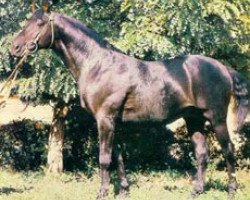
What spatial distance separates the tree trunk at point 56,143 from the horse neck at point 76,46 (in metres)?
3.01

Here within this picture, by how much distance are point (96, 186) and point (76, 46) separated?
248 cm

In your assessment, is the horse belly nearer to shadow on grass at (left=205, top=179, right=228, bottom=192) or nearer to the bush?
shadow on grass at (left=205, top=179, right=228, bottom=192)

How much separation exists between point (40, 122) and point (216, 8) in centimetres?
462

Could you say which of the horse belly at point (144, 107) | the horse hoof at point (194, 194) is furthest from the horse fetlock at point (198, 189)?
the horse belly at point (144, 107)

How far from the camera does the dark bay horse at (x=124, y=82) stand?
7.51 m

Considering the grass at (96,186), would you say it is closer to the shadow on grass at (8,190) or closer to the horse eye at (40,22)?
the shadow on grass at (8,190)

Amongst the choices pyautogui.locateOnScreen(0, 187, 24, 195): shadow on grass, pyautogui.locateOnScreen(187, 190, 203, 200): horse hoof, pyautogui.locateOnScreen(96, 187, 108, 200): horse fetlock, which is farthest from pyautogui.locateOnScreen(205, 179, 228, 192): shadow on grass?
pyautogui.locateOnScreen(0, 187, 24, 195): shadow on grass

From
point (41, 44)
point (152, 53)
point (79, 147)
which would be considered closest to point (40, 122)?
point (79, 147)

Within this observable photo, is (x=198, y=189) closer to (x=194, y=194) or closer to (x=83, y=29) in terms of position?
(x=194, y=194)

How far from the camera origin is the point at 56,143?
1070 cm

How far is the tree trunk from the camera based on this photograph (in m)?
10.6

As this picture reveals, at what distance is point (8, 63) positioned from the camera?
944cm

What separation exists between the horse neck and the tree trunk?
301 cm

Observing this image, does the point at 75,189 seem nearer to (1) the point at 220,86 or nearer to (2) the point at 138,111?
(2) the point at 138,111
